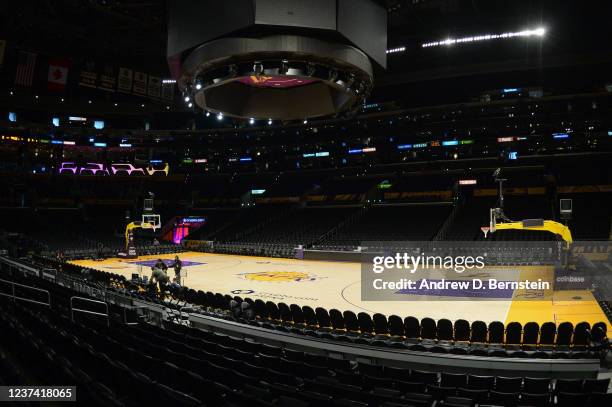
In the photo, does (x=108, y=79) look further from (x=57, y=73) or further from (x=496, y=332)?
(x=496, y=332)

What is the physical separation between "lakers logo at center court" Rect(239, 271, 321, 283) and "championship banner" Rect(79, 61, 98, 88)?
15622 millimetres

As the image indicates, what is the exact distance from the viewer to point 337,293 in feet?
55.2

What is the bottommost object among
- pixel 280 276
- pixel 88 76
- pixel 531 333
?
pixel 280 276

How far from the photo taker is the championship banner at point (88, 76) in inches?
1009

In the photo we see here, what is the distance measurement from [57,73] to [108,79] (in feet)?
9.67

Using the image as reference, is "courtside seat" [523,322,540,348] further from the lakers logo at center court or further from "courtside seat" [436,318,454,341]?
the lakers logo at center court

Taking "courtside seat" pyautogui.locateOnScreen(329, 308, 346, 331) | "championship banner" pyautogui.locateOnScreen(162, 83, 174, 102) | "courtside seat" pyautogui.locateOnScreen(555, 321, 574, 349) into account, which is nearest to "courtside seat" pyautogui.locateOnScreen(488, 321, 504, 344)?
"courtside seat" pyautogui.locateOnScreen(555, 321, 574, 349)

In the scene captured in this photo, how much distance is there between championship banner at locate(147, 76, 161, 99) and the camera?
92.9 feet

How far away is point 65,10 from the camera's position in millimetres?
21359

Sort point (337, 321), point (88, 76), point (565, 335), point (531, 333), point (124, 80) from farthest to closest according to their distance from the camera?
point (124, 80) → point (88, 76) → point (337, 321) → point (531, 333) → point (565, 335)

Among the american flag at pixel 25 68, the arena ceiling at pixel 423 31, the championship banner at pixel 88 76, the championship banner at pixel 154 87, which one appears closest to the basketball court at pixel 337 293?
the arena ceiling at pixel 423 31

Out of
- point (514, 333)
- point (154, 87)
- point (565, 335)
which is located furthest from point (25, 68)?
point (565, 335)

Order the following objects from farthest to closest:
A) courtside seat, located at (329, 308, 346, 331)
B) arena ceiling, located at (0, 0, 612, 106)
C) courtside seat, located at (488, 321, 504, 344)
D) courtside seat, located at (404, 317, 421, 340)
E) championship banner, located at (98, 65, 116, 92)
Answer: championship banner, located at (98, 65, 116, 92)
arena ceiling, located at (0, 0, 612, 106)
courtside seat, located at (329, 308, 346, 331)
courtside seat, located at (404, 317, 421, 340)
courtside seat, located at (488, 321, 504, 344)

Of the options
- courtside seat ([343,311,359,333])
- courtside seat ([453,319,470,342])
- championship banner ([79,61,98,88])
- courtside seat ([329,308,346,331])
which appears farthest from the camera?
championship banner ([79,61,98,88])
